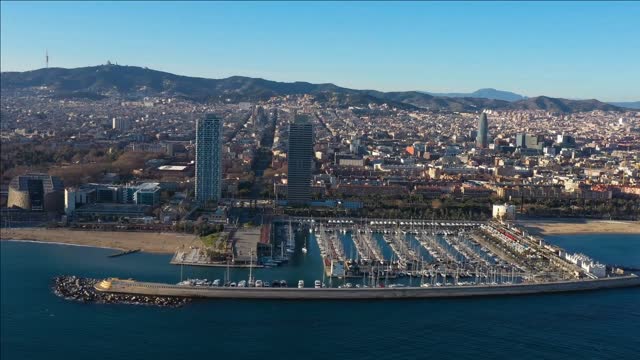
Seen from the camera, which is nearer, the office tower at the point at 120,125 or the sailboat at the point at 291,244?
the sailboat at the point at 291,244

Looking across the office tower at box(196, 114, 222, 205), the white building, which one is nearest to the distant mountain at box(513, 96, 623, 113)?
the white building

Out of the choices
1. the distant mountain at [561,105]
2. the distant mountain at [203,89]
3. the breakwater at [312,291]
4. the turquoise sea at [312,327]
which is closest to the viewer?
the turquoise sea at [312,327]

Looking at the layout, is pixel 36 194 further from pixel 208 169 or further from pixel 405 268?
pixel 405 268

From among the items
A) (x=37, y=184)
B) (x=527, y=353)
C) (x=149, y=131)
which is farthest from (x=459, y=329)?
(x=149, y=131)

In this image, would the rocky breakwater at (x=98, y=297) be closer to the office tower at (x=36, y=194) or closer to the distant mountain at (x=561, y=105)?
the office tower at (x=36, y=194)

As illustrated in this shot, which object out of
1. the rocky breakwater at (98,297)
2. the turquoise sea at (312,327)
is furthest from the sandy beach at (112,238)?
the rocky breakwater at (98,297)
